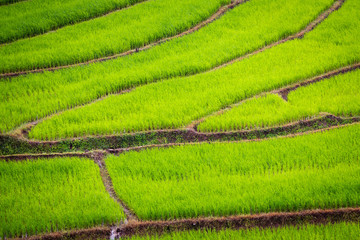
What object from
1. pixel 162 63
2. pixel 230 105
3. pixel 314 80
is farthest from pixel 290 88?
pixel 162 63

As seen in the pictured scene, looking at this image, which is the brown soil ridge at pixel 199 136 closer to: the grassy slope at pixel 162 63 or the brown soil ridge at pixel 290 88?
the brown soil ridge at pixel 290 88

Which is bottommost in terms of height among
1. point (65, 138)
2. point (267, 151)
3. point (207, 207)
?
point (207, 207)

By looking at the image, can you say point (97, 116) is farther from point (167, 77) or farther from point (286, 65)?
point (286, 65)

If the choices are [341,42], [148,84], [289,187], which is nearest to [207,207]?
[289,187]

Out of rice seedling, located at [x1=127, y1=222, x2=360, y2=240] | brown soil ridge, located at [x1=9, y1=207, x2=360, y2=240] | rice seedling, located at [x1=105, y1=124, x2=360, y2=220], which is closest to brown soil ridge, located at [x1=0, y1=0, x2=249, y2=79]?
rice seedling, located at [x1=105, y1=124, x2=360, y2=220]

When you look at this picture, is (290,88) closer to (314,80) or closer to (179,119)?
(314,80)

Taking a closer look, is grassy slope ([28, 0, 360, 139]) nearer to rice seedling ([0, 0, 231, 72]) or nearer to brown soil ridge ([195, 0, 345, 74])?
brown soil ridge ([195, 0, 345, 74])
